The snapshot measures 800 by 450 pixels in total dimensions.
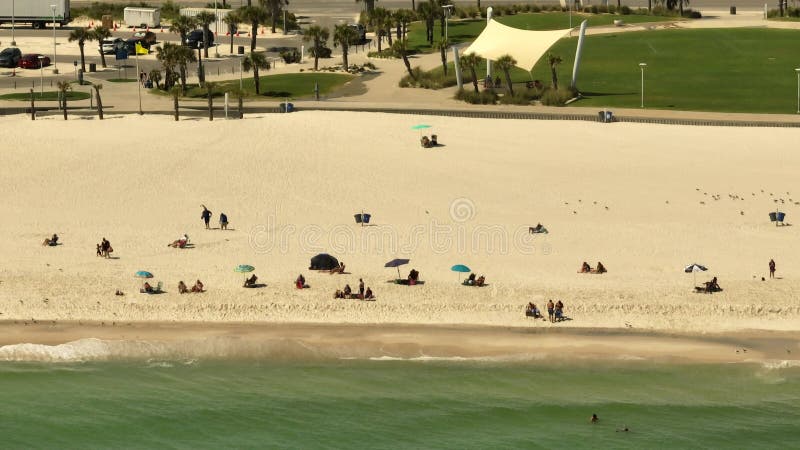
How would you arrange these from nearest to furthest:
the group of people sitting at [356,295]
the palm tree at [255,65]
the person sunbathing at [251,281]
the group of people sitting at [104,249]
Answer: the group of people sitting at [356,295] < the person sunbathing at [251,281] < the group of people sitting at [104,249] < the palm tree at [255,65]

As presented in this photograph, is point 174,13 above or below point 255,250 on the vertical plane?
above

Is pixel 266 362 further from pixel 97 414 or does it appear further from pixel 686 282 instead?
pixel 686 282

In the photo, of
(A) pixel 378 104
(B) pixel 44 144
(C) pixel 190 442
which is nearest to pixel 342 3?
(A) pixel 378 104

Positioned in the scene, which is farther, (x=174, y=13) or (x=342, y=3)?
(x=342, y=3)

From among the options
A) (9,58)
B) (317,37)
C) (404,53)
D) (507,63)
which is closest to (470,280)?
(507,63)

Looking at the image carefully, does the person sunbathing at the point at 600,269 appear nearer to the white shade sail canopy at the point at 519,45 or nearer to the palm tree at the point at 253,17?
the white shade sail canopy at the point at 519,45

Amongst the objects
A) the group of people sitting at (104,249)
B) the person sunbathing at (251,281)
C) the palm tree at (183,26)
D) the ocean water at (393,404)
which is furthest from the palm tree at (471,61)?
the ocean water at (393,404)
